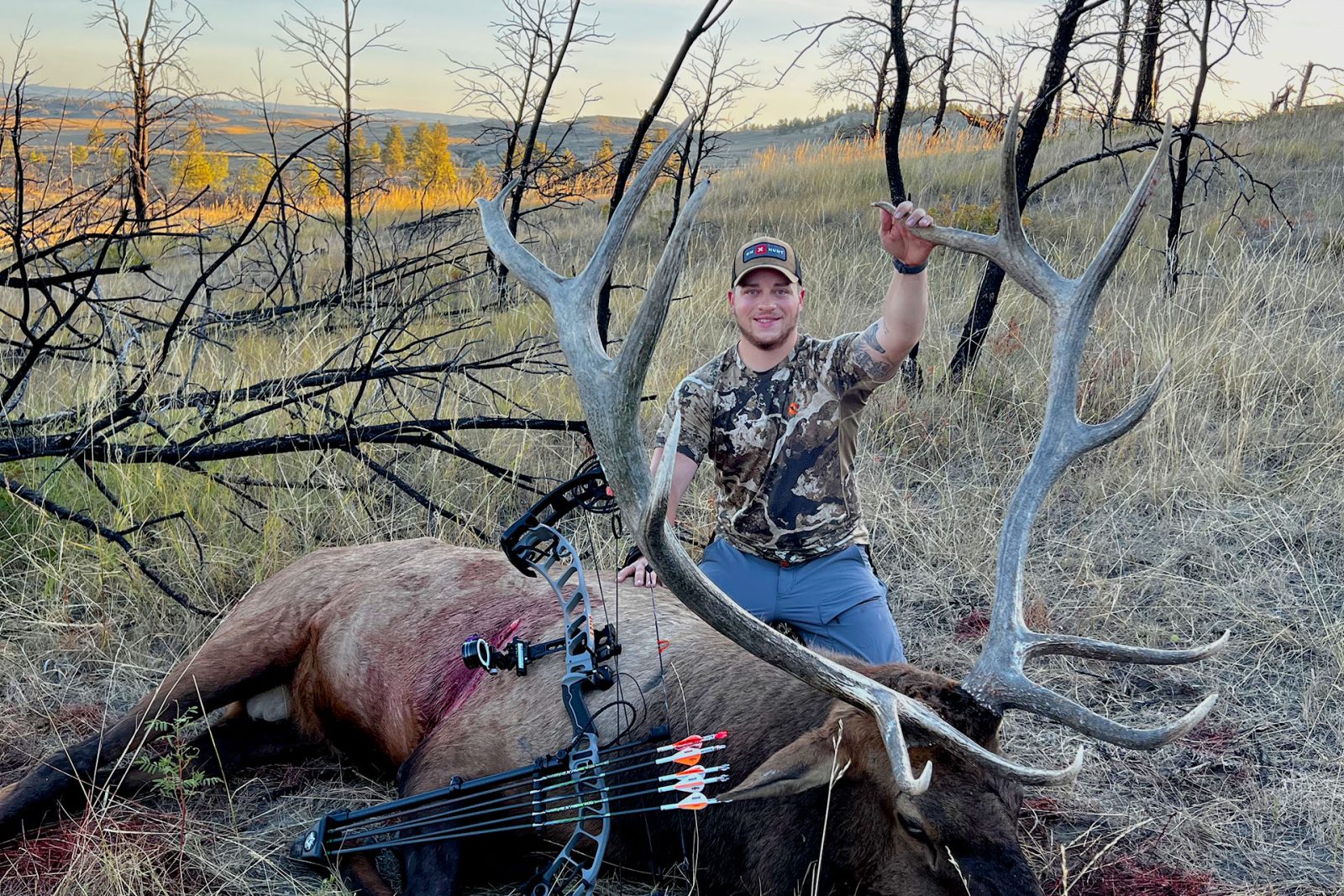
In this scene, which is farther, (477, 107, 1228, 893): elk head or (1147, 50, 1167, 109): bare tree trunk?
(1147, 50, 1167, 109): bare tree trunk

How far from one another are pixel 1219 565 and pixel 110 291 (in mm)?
10214

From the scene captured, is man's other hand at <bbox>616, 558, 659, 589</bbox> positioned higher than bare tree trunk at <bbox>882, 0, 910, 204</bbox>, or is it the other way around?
bare tree trunk at <bbox>882, 0, 910, 204</bbox>

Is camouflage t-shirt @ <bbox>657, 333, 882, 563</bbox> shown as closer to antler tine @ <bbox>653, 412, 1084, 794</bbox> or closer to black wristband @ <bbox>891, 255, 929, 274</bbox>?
black wristband @ <bbox>891, 255, 929, 274</bbox>

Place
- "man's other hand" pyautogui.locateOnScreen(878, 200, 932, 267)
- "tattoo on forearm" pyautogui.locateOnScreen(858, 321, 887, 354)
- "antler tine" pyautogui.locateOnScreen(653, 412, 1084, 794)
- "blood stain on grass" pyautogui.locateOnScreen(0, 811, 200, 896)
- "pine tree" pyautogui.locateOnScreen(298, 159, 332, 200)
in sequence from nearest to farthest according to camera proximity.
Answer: "antler tine" pyautogui.locateOnScreen(653, 412, 1084, 794), "blood stain on grass" pyautogui.locateOnScreen(0, 811, 200, 896), "man's other hand" pyautogui.locateOnScreen(878, 200, 932, 267), "tattoo on forearm" pyautogui.locateOnScreen(858, 321, 887, 354), "pine tree" pyautogui.locateOnScreen(298, 159, 332, 200)

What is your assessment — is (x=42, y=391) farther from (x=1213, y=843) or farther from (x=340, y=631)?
(x=1213, y=843)

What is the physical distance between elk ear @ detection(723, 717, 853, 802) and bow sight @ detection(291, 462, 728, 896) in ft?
0.68

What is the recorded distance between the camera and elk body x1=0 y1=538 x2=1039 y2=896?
2535mm

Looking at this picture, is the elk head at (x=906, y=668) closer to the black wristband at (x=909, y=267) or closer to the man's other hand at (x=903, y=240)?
the man's other hand at (x=903, y=240)

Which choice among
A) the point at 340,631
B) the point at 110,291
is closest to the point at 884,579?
the point at 340,631

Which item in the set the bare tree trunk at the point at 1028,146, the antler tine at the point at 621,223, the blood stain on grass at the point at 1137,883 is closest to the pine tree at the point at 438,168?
the bare tree trunk at the point at 1028,146

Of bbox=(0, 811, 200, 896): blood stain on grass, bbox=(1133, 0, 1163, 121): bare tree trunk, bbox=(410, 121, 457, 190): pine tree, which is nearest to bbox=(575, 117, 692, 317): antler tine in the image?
bbox=(0, 811, 200, 896): blood stain on grass

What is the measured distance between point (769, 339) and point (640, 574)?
1.12m

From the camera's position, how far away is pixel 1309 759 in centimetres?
369

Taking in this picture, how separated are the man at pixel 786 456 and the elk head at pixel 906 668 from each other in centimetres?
103
